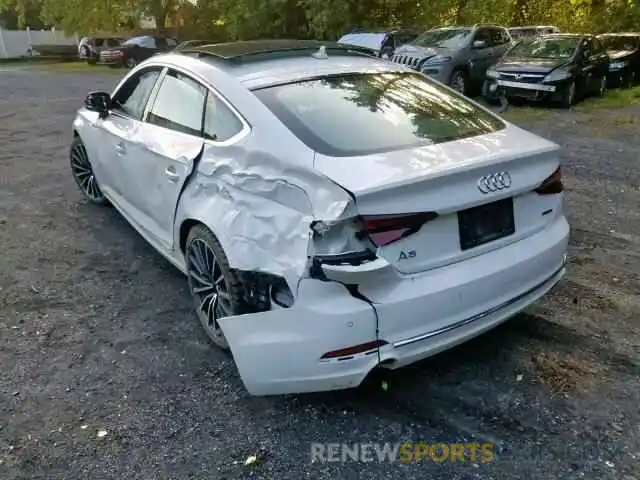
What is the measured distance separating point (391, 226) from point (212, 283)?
1.26m

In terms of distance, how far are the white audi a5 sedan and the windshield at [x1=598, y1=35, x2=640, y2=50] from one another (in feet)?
47.1

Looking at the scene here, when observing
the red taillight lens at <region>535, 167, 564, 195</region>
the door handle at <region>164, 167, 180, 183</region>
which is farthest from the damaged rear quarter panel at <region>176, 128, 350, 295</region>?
the red taillight lens at <region>535, 167, 564, 195</region>

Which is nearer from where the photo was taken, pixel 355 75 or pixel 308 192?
pixel 308 192

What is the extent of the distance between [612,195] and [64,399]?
515 cm

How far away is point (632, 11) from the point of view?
2064cm

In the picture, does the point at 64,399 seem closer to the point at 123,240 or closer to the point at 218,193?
the point at 218,193

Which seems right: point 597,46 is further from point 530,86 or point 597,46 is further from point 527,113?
point 527,113

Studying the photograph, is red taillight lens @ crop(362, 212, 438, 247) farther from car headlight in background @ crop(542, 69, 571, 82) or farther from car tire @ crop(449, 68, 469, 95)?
car tire @ crop(449, 68, 469, 95)

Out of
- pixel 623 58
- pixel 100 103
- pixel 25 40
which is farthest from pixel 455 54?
pixel 25 40

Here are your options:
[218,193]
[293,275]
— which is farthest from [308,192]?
[218,193]

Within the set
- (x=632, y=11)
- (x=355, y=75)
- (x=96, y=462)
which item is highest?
Result: (x=632, y=11)

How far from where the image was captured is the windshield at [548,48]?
13.1 m

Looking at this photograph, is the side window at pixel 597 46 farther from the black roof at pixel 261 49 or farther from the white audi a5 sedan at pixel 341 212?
the white audi a5 sedan at pixel 341 212

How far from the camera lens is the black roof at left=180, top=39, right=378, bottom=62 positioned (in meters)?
3.67
